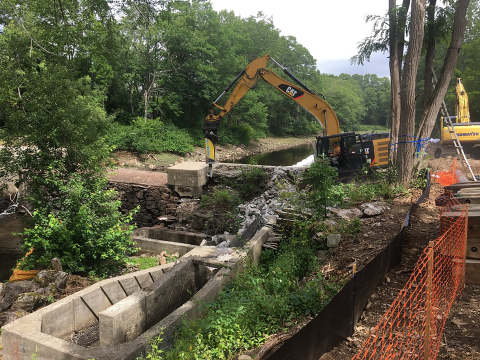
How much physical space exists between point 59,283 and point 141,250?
280 cm

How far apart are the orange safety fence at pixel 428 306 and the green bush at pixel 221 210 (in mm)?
7241

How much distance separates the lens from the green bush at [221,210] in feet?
37.7

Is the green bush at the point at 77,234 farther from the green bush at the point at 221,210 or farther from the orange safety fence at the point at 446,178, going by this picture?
the orange safety fence at the point at 446,178

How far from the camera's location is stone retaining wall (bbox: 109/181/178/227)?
44.5 ft

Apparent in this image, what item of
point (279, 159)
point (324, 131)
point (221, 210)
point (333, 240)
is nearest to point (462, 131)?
point (324, 131)

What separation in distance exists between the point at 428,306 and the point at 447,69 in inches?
335

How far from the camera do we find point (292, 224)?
7938mm

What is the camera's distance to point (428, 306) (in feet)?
9.48

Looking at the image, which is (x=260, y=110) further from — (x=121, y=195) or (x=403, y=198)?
(x=403, y=198)

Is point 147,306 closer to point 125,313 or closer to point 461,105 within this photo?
point 125,313

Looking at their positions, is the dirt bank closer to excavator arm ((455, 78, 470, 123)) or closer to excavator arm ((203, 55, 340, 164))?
excavator arm ((203, 55, 340, 164))

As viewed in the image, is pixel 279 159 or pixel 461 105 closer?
pixel 461 105

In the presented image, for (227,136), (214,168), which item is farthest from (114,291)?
(227,136)

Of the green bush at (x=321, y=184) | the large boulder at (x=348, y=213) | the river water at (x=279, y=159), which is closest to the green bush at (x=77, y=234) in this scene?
the green bush at (x=321, y=184)
